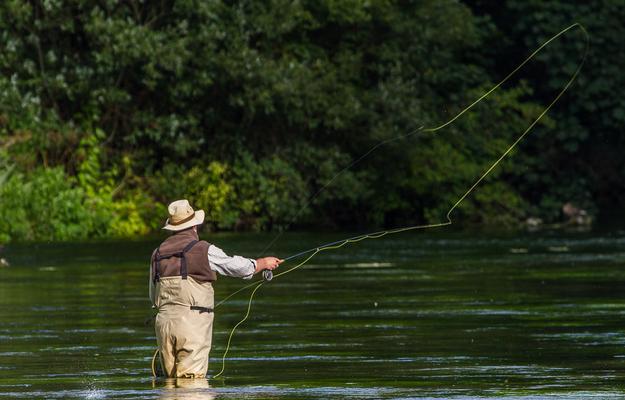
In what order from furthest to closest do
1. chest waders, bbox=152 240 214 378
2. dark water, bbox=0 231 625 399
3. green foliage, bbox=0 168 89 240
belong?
green foliage, bbox=0 168 89 240
chest waders, bbox=152 240 214 378
dark water, bbox=0 231 625 399

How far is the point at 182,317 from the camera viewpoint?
12875 millimetres

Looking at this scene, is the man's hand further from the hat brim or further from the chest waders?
the hat brim

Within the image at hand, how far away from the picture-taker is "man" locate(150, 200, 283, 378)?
12805 mm

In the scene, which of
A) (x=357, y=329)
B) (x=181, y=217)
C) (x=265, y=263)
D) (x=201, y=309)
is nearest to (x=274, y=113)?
(x=357, y=329)

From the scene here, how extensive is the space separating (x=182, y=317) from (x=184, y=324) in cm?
5

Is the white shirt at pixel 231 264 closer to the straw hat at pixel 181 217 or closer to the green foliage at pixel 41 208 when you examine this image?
the straw hat at pixel 181 217

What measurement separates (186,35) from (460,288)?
16330 mm

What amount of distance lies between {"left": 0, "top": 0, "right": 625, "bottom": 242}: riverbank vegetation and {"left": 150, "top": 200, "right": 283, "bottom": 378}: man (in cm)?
2041

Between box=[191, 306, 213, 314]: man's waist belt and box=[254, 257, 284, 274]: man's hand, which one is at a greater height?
box=[254, 257, 284, 274]: man's hand

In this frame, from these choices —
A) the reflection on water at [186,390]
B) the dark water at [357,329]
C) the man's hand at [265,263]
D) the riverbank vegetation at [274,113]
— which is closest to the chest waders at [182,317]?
the reflection on water at [186,390]

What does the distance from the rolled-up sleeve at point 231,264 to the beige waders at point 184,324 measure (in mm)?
218

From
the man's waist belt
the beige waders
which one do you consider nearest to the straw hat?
the beige waders

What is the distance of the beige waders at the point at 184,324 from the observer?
12.9m

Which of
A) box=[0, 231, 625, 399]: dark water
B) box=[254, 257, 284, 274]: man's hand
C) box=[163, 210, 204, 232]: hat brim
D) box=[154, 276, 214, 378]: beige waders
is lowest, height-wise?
box=[0, 231, 625, 399]: dark water
